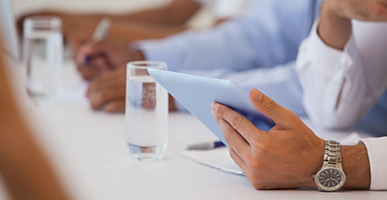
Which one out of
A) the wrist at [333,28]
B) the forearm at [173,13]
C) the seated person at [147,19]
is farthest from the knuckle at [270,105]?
the forearm at [173,13]

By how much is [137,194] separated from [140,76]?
20cm

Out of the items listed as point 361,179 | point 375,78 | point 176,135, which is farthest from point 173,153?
point 375,78

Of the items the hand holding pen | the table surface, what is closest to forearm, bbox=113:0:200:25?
the hand holding pen

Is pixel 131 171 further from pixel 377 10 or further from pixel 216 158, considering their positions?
pixel 377 10

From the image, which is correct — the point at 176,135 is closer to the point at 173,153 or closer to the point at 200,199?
the point at 173,153

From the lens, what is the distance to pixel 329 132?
1.00 metres

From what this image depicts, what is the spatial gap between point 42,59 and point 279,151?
0.71 meters

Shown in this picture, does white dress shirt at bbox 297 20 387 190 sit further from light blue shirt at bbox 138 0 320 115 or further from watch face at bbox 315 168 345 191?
watch face at bbox 315 168 345 191

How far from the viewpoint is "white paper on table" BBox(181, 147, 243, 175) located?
0.74 m

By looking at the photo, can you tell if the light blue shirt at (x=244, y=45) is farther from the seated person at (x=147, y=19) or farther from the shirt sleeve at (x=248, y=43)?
the seated person at (x=147, y=19)

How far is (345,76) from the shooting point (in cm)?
99

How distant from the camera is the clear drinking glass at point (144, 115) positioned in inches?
30.4

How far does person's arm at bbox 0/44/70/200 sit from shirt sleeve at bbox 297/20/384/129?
0.79 meters

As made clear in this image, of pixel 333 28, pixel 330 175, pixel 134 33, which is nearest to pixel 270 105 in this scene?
pixel 330 175
